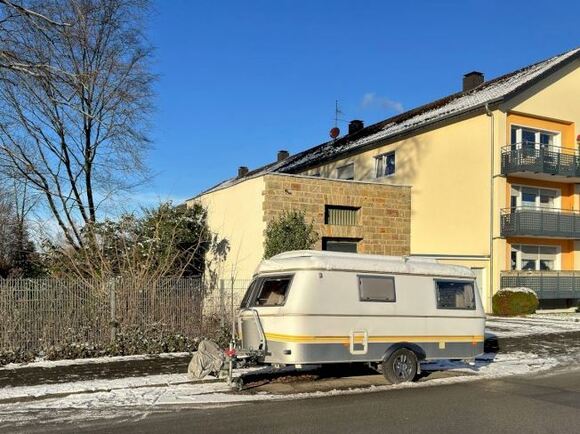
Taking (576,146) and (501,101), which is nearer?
(501,101)

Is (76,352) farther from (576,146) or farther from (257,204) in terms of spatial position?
(576,146)

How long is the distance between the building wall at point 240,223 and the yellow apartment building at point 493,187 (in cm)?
8

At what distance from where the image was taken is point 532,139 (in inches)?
1105

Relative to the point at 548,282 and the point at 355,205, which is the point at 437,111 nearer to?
the point at 355,205

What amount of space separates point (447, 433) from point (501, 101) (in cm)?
2096

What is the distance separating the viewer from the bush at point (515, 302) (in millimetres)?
24672

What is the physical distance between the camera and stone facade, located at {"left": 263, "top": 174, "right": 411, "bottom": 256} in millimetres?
22125

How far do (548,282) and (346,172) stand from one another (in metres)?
12.1

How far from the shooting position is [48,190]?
2542 centimetres

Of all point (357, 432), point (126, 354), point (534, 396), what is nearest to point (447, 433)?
point (357, 432)

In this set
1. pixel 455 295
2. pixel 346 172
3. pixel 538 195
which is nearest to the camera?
pixel 455 295

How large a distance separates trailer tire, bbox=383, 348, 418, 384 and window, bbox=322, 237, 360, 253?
40.4ft

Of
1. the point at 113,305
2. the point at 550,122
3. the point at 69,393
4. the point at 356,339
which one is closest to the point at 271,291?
the point at 356,339

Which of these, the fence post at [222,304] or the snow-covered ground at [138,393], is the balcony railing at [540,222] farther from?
the snow-covered ground at [138,393]
